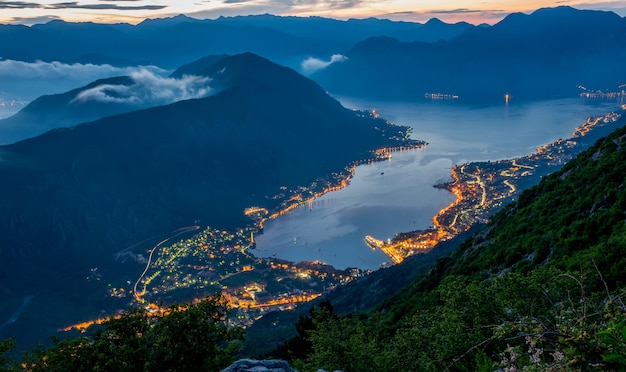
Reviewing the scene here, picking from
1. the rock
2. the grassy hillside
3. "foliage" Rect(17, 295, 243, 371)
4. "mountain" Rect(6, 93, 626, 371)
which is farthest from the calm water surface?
the rock

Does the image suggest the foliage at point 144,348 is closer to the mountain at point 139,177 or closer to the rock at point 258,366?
the rock at point 258,366

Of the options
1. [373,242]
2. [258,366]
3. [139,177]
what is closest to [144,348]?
[258,366]

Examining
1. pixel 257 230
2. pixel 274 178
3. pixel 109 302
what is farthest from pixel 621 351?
pixel 274 178

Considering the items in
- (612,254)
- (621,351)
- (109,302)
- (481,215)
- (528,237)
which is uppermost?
(621,351)

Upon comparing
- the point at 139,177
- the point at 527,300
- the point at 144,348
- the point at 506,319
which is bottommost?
the point at 139,177

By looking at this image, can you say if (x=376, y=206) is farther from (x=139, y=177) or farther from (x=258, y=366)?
(x=258, y=366)

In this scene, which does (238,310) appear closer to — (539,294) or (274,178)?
(539,294)
